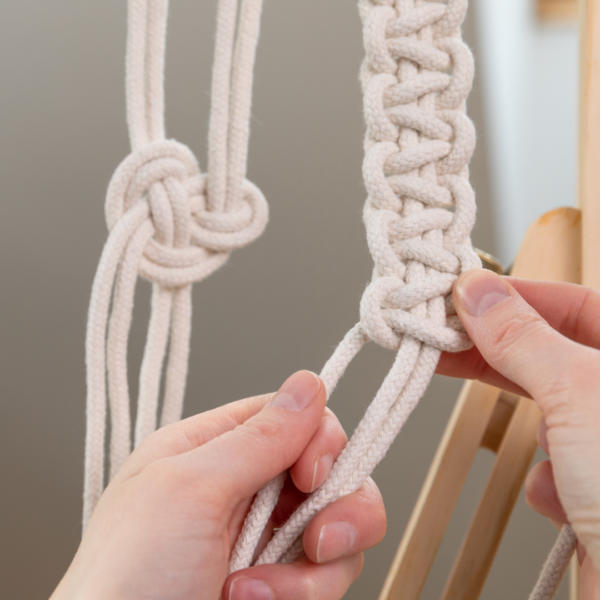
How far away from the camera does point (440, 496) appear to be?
23.6 inches

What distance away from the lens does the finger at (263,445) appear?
331mm

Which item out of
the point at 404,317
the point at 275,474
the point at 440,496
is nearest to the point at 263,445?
the point at 275,474

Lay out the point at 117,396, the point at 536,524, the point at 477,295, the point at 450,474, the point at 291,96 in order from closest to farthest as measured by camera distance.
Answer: the point at 477,295
the point at 117,396
the point at 450,474
the point at 291,96
the point at 536,524

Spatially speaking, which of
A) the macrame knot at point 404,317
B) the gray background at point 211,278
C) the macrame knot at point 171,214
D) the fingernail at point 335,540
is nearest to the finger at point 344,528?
the fingernail at point 335,540

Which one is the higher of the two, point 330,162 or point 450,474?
point 330,162

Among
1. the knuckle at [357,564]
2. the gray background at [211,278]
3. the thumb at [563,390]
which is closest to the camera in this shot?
the thumb at [563,390]

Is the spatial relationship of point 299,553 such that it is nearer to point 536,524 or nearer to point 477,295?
point 477,295

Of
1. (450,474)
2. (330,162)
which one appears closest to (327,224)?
(330,162)

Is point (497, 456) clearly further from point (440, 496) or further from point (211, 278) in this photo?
point (211, 278)

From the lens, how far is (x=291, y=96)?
1.12 m

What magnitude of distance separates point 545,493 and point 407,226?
0.88ft

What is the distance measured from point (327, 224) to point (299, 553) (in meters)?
0.87

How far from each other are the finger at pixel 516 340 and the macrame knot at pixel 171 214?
227mm

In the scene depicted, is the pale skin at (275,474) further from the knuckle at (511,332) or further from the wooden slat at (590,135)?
the wooden slat at (590,135)
